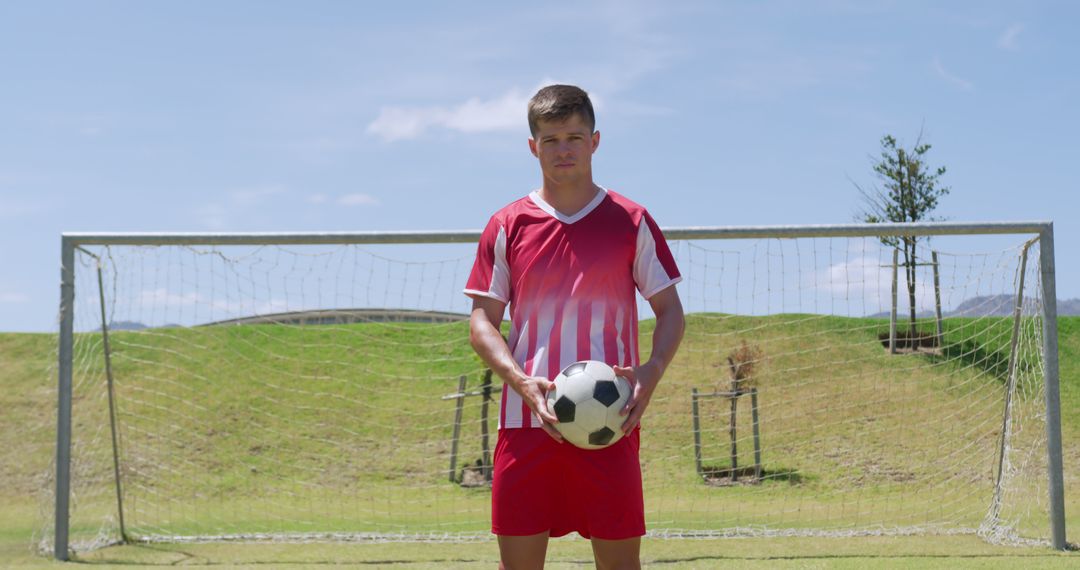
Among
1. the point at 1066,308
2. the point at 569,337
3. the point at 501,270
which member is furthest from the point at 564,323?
the point at 1066,308

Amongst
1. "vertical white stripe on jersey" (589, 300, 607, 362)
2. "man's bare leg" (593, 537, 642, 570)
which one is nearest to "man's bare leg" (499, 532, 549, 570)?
"man's bare leg" (593, 537, 642, 570)

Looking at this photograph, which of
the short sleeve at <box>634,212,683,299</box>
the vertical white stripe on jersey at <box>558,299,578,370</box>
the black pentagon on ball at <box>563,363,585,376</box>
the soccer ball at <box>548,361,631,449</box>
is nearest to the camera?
the soccer ball at <box>548,361,631,449</box>

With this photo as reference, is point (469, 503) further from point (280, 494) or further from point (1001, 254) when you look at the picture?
point (1001, 254)

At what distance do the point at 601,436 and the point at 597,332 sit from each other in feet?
1.07

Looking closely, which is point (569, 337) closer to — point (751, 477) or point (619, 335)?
point (619, 335)

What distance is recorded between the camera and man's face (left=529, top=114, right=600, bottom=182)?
2.82m

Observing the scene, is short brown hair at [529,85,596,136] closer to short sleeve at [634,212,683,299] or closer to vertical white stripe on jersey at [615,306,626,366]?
short sleeve at [634,212,683,299]

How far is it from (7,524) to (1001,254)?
8.89 meters

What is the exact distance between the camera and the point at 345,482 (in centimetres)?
1142

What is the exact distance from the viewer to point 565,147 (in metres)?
2.84

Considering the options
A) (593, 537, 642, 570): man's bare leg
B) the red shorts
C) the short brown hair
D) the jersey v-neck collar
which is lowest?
(593, 537, 642, 570): man's bare leg

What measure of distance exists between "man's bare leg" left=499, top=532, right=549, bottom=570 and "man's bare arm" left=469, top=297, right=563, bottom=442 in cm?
31

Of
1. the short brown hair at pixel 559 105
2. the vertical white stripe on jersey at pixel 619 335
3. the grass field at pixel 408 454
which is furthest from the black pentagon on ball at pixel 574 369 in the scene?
the grass field at pixel 408 454

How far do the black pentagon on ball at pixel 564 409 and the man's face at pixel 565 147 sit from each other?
670 millimetres
